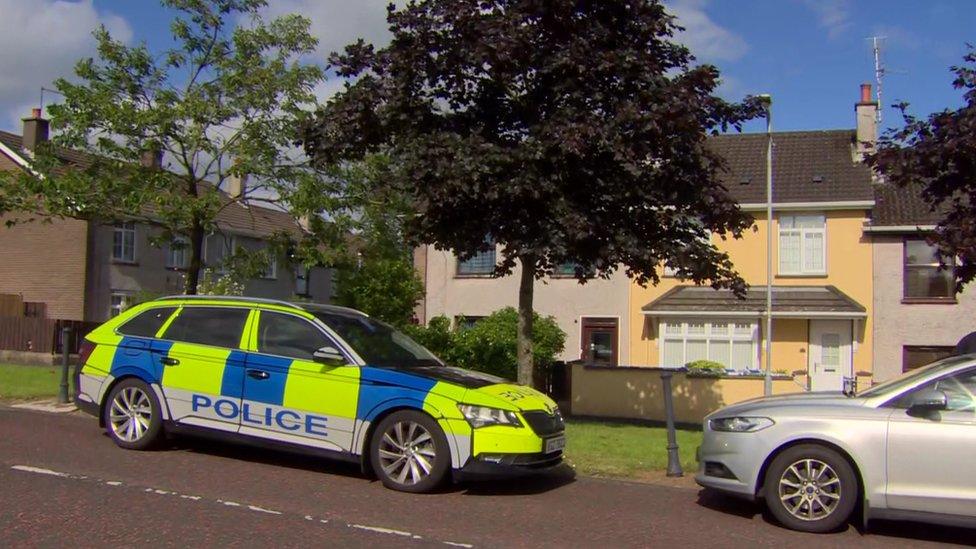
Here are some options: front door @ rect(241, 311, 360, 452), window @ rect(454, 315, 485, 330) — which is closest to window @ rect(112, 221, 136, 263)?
window @ rect(454, 315, 485, 330)

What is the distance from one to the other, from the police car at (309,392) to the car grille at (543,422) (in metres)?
0.01

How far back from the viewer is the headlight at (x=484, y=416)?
25.0 ft

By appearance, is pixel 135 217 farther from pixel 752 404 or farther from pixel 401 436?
pixel 752 404

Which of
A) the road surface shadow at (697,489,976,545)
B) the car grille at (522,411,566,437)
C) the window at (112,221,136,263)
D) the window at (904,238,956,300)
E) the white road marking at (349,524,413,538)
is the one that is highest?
the window at (112,221,136,263)

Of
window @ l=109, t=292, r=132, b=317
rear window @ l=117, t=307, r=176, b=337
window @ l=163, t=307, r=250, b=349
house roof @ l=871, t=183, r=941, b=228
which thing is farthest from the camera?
window @ l=109, t=292, r=132, b=317

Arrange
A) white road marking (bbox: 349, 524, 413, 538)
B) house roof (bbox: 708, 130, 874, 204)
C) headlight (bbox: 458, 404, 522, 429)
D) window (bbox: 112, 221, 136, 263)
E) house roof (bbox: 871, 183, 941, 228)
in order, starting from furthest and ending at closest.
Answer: window (bbox: 112, 221, 136, 263)
house roof (bbox: 708, 130, 874, 204)
house roof (bbox: 871, 183, 941, 228)
headlight (bbox: 458, 404, 522, 429)
white road marking (bbox: 349, 524, 413, 538)

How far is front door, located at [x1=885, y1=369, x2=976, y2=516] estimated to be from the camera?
21.4 feet

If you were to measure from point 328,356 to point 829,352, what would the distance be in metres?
18.6

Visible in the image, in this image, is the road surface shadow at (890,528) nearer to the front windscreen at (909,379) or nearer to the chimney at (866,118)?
the front windscreen at (909,379)

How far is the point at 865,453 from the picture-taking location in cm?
679

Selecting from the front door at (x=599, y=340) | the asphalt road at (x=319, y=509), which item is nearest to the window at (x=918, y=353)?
the front door at (x=599, y=340)

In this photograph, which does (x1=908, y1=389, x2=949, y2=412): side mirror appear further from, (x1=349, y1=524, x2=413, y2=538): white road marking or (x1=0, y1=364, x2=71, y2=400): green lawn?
(x1=0, y1=364, x2=71, y2=400): green lawn

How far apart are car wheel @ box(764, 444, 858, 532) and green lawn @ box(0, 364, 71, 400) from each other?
11.2 meters

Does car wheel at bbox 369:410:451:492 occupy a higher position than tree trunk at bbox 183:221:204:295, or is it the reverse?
tree trunk at bbox 183:221:204:295
